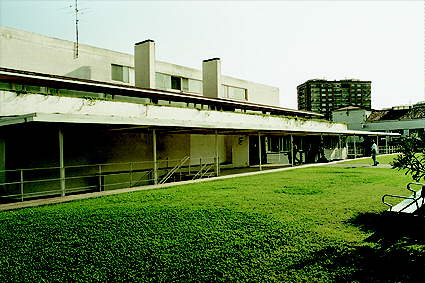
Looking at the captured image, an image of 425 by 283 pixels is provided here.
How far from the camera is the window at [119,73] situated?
21.5 metres

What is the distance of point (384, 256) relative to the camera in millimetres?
5066

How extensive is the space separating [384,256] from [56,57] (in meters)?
18.1

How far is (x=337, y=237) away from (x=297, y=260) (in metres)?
1.27

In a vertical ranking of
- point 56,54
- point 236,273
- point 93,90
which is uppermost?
point 56,54

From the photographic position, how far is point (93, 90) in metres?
16.6

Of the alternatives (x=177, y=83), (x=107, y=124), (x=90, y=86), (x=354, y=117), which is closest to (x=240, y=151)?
(x=177, y=83)

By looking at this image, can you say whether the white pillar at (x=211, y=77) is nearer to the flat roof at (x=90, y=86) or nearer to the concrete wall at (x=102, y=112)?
the flat roof at (x=90, y=86)

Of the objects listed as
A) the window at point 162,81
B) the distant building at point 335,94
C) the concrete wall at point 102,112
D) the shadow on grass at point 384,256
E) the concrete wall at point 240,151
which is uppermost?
the distant building at point 335,94

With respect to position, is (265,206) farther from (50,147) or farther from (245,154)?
(245,154)

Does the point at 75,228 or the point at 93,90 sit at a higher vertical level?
the point at 93,90

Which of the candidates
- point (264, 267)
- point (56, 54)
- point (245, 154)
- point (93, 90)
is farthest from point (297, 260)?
point (245, 154)

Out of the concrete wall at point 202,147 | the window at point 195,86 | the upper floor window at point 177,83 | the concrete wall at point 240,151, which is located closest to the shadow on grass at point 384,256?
the concrete wall at point 202,147

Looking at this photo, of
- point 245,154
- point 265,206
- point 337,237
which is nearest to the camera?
point 337,237

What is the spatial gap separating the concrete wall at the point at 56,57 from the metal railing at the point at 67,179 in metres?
6.20
